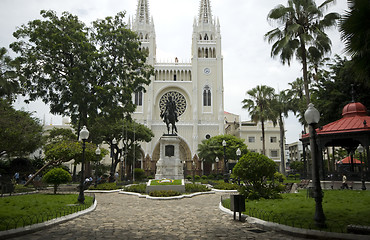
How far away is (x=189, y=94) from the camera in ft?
180

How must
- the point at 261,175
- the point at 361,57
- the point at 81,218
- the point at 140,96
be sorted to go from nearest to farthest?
the point at 361,57, the point at 81,218, the point at 261,175, the point at 140,96

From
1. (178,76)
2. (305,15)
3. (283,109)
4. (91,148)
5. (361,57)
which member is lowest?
(91,148)

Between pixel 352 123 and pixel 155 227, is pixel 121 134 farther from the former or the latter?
pixel 155 227

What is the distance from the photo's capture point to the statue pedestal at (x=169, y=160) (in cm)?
2206

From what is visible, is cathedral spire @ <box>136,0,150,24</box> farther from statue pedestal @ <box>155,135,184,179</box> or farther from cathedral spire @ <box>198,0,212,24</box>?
statue pedestal @ <box>155,135,184,179</box>

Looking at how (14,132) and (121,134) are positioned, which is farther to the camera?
(121,134)

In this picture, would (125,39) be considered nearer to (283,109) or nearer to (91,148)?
(91,148)

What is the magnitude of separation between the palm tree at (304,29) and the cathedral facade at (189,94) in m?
35.0

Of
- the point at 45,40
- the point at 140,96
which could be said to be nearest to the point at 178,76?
the point at 140,96

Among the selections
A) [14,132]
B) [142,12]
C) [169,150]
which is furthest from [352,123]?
[142,12]

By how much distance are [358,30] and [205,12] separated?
2268 inches

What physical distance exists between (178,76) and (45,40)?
118ft

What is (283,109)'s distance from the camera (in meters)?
35.6

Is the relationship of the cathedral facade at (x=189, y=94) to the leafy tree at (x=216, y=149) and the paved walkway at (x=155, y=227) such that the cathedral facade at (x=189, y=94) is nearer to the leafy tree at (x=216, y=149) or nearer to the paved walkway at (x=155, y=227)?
the leafy tree at (x=216, y=149)
